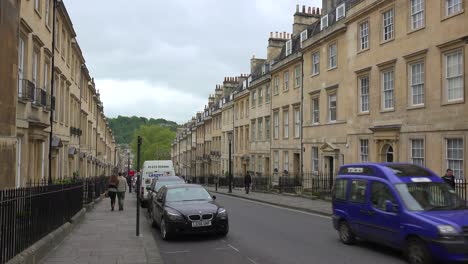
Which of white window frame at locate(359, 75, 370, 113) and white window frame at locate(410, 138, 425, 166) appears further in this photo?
white window frame at locate(359, 75, 370, 113)

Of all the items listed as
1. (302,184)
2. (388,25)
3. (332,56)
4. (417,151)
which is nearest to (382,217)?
(417,151)

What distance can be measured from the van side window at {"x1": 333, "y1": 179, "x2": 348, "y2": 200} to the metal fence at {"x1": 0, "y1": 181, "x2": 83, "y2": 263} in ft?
23.4

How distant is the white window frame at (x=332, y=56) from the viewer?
28.8 meters

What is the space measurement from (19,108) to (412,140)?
1645cm

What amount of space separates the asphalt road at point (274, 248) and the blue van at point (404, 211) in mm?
505

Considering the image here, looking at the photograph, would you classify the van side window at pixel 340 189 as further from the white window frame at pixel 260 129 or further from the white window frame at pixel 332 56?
the white window frame at pixel 260 129

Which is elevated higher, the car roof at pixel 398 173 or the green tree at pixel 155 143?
the green tree at pixel 155 143

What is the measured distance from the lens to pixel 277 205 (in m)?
24.4

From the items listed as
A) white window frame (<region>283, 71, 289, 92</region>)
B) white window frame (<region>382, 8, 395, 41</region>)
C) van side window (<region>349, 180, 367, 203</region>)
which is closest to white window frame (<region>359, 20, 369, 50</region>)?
white window frame (<region>382, 8, 395, 41</region>)

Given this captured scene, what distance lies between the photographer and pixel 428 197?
31.5 ft

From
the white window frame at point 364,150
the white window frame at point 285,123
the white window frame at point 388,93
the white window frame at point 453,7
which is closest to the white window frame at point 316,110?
the white window frame at point 285,123

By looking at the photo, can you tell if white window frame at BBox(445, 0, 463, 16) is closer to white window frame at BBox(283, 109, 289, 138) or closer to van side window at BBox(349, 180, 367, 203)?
van side window at BBox(349, 180, 367, 203)

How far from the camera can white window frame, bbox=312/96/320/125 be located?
31.3m

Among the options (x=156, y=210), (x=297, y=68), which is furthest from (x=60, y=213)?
(x=297, y=68)
